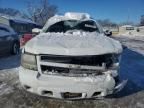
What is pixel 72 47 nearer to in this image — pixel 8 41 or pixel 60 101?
pixel 60 101

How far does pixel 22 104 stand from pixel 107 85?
1657 mm

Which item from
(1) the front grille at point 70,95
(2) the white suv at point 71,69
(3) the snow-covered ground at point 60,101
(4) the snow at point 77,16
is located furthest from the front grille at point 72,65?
(4) the snow at point 77,16

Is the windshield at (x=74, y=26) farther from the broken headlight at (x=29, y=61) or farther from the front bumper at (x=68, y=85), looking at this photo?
the front bumper at (x=68, y=85)

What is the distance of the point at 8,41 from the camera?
36.1 ft

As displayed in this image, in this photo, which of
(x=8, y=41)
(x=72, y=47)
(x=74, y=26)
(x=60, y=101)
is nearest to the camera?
(x=72, y=47)

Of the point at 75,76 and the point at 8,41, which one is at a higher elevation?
the point at 8,41

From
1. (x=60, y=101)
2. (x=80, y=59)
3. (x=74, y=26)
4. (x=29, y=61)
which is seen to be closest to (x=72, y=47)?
(x=80, y=59)

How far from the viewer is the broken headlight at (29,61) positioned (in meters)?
4.94

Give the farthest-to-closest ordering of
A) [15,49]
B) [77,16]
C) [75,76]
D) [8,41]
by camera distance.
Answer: [15,49] → [8,41] → [77,16] → [75,76]

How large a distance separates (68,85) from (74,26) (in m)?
3.15

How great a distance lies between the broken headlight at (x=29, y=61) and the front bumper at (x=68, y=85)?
0.12 m

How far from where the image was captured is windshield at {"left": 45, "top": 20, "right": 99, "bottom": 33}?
736 centimetres

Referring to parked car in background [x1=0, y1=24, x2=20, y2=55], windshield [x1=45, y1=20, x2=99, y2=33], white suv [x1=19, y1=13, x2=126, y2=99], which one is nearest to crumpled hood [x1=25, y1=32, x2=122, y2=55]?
white suv [x1=19, y1=13, x2=126, y2=99]

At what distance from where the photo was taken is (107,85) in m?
4.77
